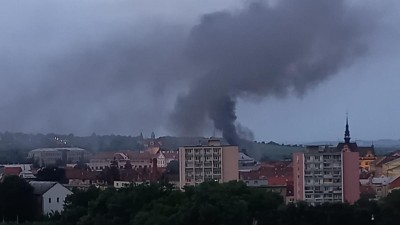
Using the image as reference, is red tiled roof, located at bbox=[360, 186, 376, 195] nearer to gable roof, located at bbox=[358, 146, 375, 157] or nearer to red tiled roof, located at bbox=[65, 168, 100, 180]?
red tiled roof, located at bbox=[65, 168, 100, 180]

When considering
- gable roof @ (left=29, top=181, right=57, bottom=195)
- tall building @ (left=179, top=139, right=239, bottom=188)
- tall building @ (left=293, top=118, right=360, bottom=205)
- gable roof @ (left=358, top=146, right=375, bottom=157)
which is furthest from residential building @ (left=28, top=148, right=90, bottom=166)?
tall building @ (left=293, top=118, right=360, bottom=205)

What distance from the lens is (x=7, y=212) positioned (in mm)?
20250

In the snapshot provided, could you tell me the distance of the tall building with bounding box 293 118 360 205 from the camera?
2302 cm

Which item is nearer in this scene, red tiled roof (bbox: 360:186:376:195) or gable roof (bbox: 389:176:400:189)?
red tiled roof (bbox: 360:186:376:195)

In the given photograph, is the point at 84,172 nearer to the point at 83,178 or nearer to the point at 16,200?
the point at 83,178

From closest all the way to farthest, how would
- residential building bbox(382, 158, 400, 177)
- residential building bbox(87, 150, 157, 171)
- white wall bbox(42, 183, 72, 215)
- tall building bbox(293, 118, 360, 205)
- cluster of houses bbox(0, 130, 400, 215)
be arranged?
white wall bbox(42, 183, 72, 215)
cluster of houses bbox(0, 130, 400, 215)
tall building bbox(293, 118, 360, 205)
residential building bbox(382, 158, 400, 177)
residential building bbox(87, 150, 157, 171)

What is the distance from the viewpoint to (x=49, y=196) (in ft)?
72.9

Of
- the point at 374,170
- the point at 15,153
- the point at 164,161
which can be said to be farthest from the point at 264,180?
the point at 15,153

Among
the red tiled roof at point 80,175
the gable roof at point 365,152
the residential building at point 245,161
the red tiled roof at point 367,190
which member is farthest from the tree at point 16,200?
the gable roof at point 365,152

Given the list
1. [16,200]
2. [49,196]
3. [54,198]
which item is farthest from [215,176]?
[16,200]

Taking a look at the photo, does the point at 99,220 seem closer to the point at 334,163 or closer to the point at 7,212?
the point at 7,212

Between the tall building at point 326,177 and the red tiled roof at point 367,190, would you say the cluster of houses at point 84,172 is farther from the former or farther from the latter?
the red tiled roof at point 367,190

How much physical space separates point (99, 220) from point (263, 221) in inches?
115

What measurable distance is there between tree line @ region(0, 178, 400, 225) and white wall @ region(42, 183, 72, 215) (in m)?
4.21
